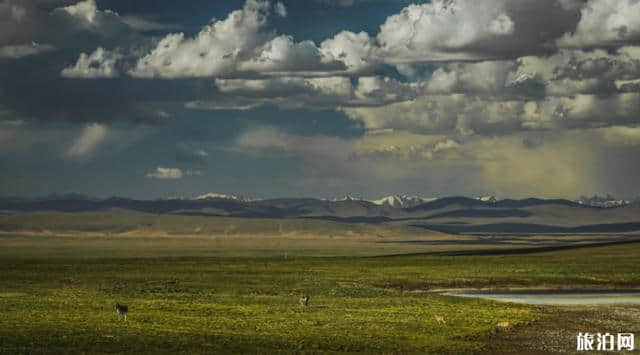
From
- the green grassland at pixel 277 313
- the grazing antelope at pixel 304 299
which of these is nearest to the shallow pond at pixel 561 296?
the green grassland at pixel 277 313

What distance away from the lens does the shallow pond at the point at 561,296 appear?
74.5 metres

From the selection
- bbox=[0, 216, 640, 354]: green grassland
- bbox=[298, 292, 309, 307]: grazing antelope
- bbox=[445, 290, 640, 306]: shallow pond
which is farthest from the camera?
bbox=[445, 290, 640, 306]: shallow pond

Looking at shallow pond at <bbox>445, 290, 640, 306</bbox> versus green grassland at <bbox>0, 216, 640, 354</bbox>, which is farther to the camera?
shallow pond at <bbox>445, 290, 640, 306</bbox>

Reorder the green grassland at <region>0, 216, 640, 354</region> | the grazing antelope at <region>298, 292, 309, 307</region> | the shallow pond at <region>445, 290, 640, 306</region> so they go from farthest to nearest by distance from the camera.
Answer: the shallow pond at <region>445, 290, 640, 306</region>
the grazing antelope at <region>298, 292, 309, 307</region>
the green grassland at <region>0, 216, 640, 354</region>

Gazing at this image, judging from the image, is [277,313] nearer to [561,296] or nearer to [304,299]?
[304,299]

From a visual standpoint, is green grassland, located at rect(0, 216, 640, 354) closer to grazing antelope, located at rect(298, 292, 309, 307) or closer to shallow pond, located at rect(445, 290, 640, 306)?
grazing antelope, located at rect(298, 292, 309, 307)

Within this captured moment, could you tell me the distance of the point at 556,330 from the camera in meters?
50.8

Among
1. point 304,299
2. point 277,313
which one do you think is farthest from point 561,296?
point 277,313

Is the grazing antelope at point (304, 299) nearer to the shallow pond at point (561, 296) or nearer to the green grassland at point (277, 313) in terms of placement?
the green grassland at point (277, 313)

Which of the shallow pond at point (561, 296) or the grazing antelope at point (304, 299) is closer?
the grazing antelope at point (304, 299)

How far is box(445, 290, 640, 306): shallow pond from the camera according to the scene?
74500mm

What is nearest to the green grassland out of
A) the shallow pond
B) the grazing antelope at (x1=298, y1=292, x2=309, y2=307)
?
the grazing antelope at (x1=298, y1=292, x2=309, y2=307)

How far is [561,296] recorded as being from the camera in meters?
82.9

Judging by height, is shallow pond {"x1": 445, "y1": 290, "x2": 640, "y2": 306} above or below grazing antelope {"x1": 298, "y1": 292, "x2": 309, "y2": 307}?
above
